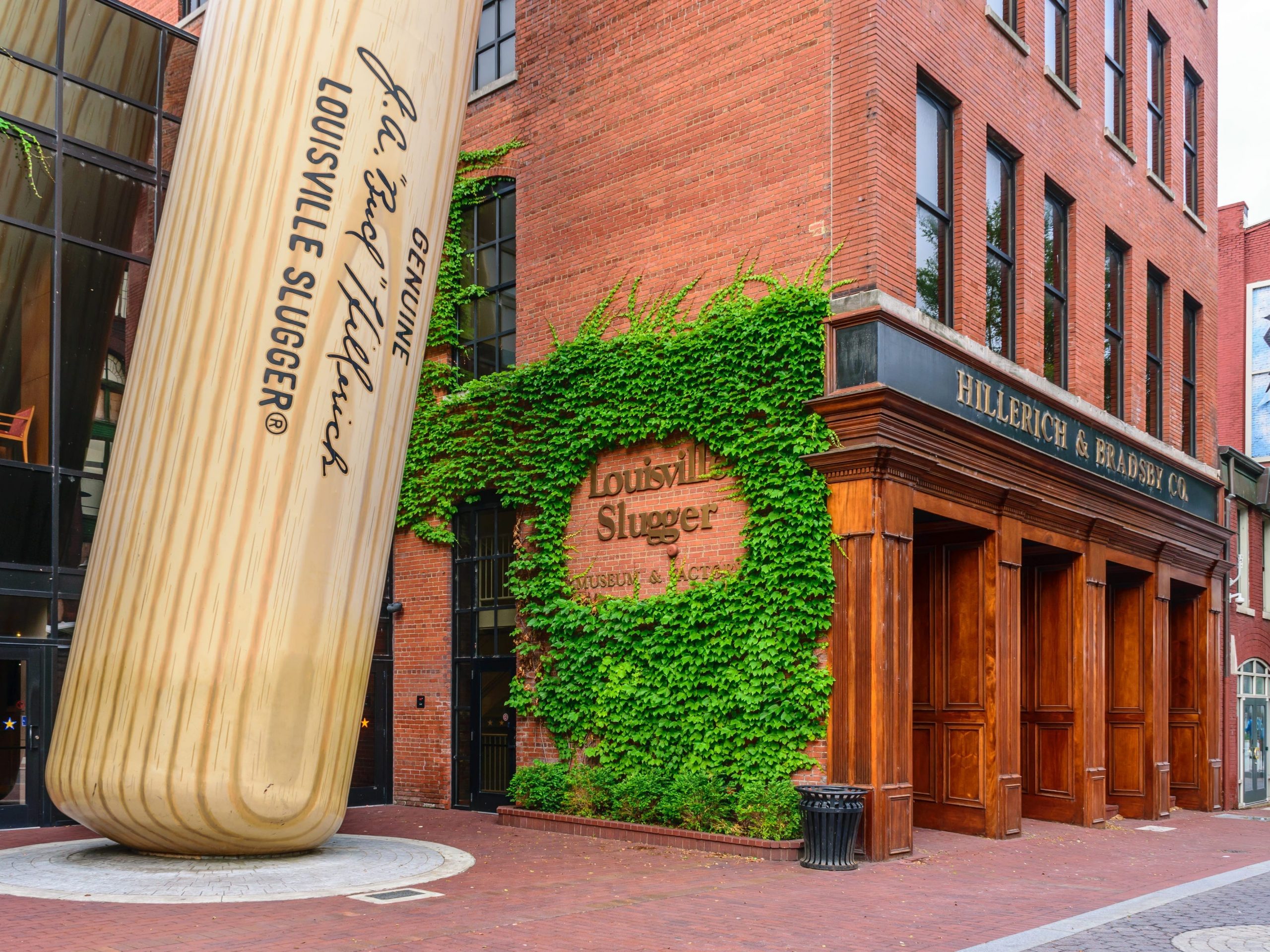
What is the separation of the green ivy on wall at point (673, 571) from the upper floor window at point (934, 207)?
179 cm

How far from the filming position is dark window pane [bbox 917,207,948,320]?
14.8 meters

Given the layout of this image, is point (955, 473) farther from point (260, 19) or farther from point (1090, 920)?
point (260, 19)

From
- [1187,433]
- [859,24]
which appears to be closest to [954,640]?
[859,24]

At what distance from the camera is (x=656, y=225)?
609 inches

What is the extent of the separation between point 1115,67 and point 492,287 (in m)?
9.95

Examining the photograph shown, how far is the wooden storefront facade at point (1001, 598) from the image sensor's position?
42.7ft

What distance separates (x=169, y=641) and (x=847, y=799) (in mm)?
6109

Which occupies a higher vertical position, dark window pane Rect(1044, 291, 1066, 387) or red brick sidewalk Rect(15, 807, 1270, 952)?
dark window pane Rect(1044, 291, 1066, 387)

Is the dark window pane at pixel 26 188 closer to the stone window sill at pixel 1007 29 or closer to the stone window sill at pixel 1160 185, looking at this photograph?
the stone window sill at pixel 1007 29

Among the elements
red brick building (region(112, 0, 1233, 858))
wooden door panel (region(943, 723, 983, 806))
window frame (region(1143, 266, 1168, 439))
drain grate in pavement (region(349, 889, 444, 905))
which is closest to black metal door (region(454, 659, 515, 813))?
red brick building (region(112, 0, 1233, 858))

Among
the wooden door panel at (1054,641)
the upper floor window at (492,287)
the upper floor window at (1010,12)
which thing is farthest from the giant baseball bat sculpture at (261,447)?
the wooden door panel at (1054,641)

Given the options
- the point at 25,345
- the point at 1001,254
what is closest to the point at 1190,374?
the point at 1001,254

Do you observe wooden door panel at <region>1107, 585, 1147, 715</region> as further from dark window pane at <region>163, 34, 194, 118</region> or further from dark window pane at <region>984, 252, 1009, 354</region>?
dark window pane at <region>163, 34, 194, 118</region>

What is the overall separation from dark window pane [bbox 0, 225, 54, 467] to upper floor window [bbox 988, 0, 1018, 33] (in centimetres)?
1202
